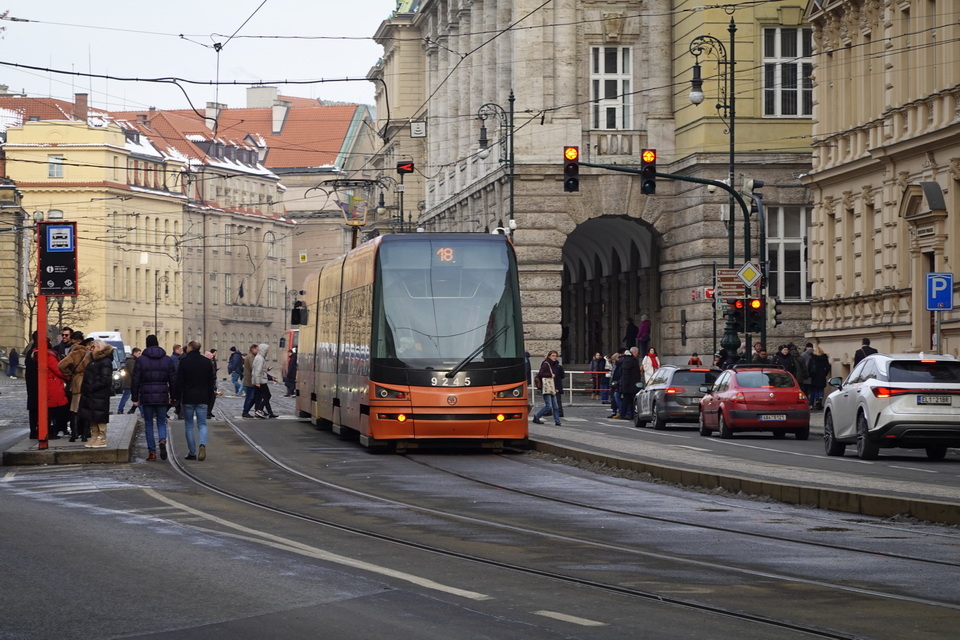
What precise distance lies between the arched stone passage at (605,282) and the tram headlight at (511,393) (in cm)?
3059

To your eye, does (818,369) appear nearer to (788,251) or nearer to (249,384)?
(788,251)

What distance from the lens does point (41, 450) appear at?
85.3ft

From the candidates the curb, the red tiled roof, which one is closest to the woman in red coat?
the curb

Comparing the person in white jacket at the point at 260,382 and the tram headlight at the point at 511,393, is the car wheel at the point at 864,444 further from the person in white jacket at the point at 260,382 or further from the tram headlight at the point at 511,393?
the person in white jacket at the point at 260,382

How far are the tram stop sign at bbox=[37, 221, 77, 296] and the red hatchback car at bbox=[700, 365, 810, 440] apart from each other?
46.1 ft

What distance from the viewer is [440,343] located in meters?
28.2

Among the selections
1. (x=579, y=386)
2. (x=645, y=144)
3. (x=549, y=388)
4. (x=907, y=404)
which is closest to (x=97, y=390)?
(x=907, y=404)

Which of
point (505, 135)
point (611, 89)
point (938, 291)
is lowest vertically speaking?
point (938, 291)

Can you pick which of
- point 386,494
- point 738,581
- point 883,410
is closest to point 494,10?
point 883,410

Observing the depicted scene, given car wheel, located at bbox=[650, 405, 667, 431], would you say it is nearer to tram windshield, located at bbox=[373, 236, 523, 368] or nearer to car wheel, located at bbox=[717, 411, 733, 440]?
car wheel, located at bbox=[717, 411, 733, 440]

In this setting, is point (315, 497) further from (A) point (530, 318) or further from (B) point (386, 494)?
(A) point (530, 318)

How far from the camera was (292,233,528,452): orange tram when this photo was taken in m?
28.1

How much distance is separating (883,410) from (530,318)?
3142 cm

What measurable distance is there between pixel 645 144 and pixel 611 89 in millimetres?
2329
